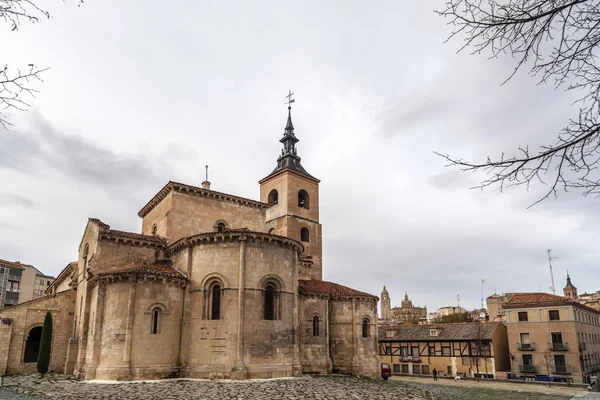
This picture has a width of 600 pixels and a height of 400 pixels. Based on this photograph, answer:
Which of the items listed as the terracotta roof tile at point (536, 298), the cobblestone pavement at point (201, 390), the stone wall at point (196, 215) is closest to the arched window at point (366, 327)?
the cobblestone pavement at point (201, 390)

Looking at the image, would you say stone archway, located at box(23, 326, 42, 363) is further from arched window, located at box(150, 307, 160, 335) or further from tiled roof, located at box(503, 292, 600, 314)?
tiled roof, located at box(503, 292, 600, 314)

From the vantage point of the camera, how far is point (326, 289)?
27.8 m

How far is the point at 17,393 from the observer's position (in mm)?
16344

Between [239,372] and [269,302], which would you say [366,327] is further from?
[239,372]

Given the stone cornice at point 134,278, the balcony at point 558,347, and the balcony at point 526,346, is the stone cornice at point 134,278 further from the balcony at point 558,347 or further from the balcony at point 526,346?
the balcony at point 558,347

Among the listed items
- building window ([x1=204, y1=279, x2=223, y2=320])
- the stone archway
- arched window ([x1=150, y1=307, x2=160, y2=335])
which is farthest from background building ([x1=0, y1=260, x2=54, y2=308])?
building window ([x1=204, y1=279, x2=223, y2=320])

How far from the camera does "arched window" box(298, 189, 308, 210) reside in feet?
126

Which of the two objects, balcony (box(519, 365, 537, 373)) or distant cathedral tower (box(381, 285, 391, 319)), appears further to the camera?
distant cathedral tower (box(381, 285, 391, 319))

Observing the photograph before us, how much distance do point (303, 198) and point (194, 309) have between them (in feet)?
61.6

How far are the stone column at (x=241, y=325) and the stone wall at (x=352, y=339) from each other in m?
8.32

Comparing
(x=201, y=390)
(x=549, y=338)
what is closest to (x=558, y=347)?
(x=549, y=338)

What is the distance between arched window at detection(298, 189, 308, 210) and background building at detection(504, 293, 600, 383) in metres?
24.1

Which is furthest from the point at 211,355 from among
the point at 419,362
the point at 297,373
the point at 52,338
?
the point at 419,362

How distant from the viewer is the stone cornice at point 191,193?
87.0 feet
